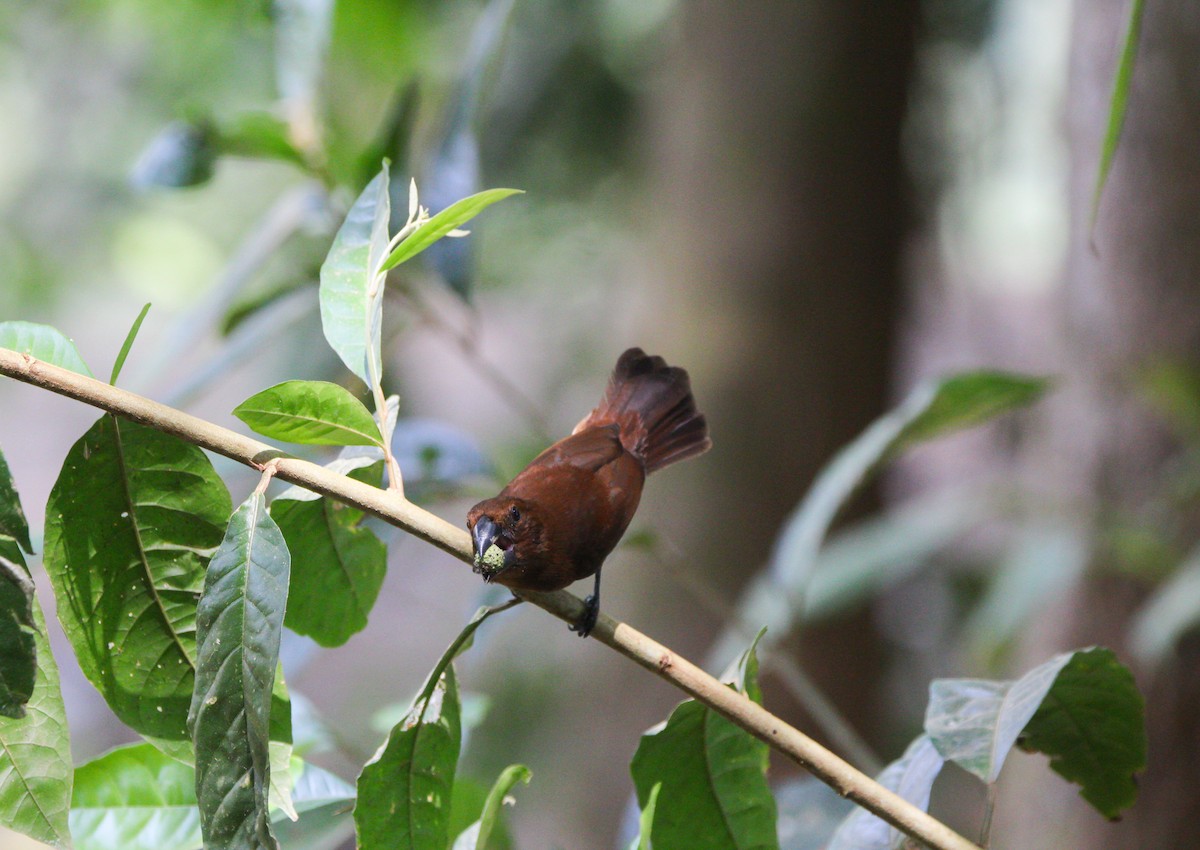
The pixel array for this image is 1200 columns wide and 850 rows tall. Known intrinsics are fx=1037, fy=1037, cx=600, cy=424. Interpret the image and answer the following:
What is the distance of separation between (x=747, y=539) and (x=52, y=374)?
8.74ft

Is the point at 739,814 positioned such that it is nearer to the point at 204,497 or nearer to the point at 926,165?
the point at 204,497

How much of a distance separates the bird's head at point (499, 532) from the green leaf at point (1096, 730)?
550 mm

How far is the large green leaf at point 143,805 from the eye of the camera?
103cm

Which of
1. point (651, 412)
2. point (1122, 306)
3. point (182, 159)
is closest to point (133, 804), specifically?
point (651, 412)

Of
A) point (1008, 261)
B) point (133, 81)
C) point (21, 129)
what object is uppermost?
point (21, 129)

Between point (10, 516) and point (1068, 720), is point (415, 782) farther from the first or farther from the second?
point (1068, 720)

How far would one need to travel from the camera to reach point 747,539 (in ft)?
10.6

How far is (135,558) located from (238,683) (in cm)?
17

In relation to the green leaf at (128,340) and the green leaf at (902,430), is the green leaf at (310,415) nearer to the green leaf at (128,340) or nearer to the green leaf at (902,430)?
the green leaf at (128,340)

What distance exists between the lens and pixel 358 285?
96cm

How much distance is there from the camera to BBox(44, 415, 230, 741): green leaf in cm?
83

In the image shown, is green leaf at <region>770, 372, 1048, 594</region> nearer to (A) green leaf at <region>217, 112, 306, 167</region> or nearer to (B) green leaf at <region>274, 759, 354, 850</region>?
(B) green leaf at <region>274, 759, 354, 850</region>

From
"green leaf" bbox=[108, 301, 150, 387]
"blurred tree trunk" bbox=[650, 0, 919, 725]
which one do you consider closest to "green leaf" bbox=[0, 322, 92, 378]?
"green leaf" bbox=[108, 301, 150, 387]

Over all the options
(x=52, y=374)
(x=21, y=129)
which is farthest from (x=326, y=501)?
(x=21, y=129)
